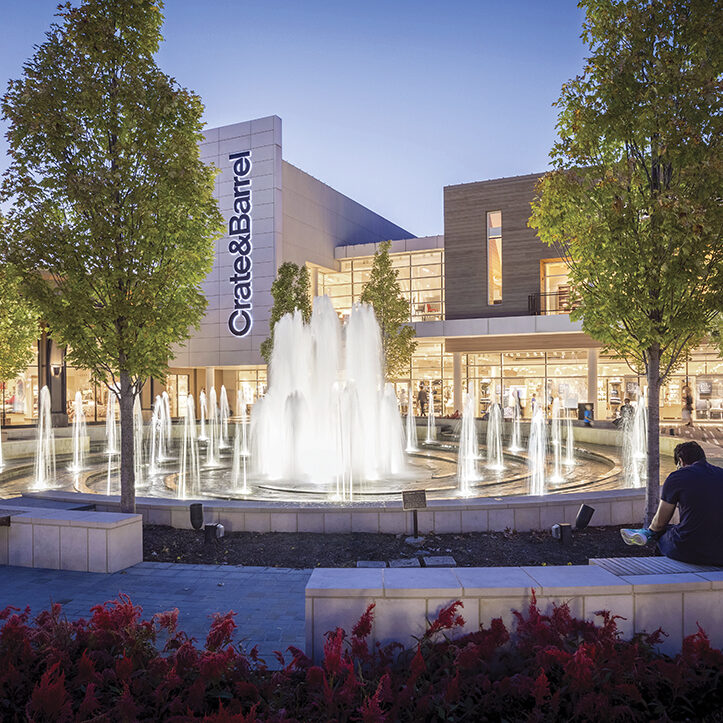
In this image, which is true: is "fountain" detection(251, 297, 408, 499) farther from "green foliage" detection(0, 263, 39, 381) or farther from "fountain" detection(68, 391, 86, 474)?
"green foliage" detection(0, 263, 39, 381)

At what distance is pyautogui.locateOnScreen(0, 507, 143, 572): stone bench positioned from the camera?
6.31m

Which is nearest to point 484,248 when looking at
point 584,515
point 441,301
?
point 441,301

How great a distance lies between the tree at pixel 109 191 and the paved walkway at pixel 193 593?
6.54 feet

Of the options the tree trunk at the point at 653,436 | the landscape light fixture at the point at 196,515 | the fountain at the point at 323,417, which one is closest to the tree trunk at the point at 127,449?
the landscape light fixture at the point at 196,515

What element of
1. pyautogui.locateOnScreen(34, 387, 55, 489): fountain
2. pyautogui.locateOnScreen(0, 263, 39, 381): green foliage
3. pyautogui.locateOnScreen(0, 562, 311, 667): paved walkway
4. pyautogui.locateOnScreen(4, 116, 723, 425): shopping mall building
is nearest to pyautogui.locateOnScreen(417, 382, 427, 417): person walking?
pyautogui.locateOnScreen(4, 116, 723, 425): shopping mall building

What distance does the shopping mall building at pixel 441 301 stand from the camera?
29.2 meters

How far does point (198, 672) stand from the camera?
350cm

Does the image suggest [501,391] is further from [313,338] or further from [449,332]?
[313,338]

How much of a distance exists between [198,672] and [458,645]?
1.65m

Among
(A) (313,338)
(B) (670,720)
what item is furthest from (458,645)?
(A) (313,338)

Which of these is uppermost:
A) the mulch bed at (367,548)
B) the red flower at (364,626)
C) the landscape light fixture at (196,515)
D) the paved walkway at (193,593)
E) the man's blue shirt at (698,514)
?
the man's blue shirt at (698,514)

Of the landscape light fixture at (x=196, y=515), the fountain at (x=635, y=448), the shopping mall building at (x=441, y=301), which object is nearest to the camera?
the landscape light fixture at (x=196, y=515)

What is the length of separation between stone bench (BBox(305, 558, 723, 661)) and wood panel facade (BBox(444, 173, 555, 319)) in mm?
26516

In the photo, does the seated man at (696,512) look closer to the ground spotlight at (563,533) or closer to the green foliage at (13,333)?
the ground spotlight at (563,533)
